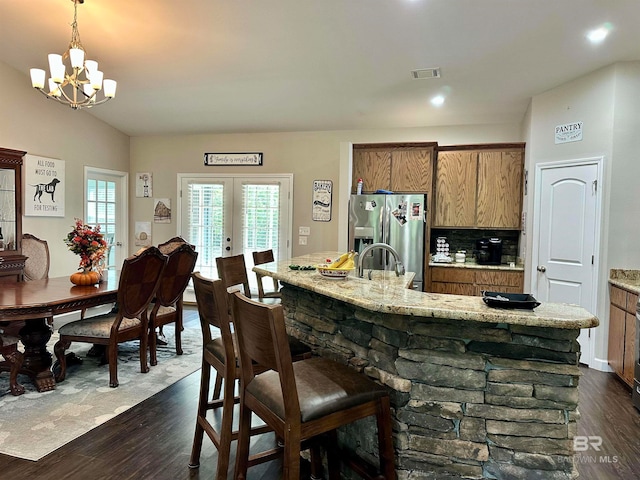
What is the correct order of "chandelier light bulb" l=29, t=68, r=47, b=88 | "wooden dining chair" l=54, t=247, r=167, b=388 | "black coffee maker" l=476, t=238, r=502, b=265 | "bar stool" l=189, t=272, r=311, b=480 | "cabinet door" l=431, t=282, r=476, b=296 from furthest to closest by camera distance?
"black coffee maker" l=476, t=238, r=502, b=265 < "cabinet door" l=431, t=282, r=476, b=296 < "chandelier light bulb" l=29, t=68, r=47, b=88 < "wooden dining chair" l=54, t=247, r=167, b=388 < "bar stool" l=189, t=272, r=311, b=480

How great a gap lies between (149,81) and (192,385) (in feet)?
11.6

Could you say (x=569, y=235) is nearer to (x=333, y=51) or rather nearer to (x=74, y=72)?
(x=333, y=51)

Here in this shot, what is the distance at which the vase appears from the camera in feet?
11.9

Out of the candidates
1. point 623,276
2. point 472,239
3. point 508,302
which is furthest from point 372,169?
point 508,302

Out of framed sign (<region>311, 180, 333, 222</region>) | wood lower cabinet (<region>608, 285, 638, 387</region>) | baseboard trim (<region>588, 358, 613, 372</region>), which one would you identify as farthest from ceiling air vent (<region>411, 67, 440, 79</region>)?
baseboard trim (<region>588, 358, 613, 372</region>)

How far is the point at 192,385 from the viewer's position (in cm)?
334

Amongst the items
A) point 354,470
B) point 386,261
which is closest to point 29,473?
point 354,470

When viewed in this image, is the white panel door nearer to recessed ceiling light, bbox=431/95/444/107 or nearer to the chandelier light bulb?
recessed ceiling light, bbox=431/95/444/107

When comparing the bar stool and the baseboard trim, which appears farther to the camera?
the baseboard trim

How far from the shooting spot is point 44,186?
511 centimetres

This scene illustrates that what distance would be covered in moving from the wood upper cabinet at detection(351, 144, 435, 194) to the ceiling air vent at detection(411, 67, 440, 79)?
3.76 feet

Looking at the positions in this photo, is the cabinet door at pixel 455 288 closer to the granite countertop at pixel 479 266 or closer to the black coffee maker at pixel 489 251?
the granite countertop at pixel 479 266

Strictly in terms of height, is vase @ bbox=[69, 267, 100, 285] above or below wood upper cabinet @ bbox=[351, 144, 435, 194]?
below

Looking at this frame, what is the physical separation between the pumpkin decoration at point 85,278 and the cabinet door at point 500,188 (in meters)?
4.39
